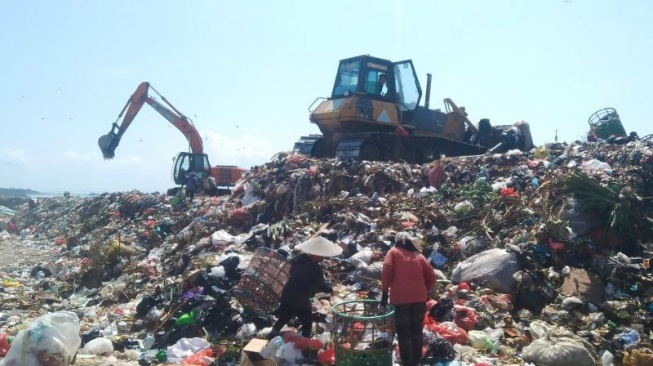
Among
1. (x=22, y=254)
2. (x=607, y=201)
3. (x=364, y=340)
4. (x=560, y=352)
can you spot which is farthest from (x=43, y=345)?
(x=22, y=254)

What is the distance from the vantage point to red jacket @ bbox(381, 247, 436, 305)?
406cm

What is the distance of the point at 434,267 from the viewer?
6566mm

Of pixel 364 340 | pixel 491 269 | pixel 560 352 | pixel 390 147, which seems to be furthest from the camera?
pixel 390 147

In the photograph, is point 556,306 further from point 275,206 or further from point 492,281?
point 275,206

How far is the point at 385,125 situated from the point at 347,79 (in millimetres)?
1410

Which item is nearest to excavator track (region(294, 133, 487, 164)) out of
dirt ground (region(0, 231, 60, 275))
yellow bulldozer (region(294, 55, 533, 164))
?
yellow bulldozer (region(294, 55, 533, 164))

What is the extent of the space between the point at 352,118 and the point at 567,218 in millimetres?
5688

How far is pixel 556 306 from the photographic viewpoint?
5.35 metres

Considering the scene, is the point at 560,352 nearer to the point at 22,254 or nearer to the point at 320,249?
the point at 320,249

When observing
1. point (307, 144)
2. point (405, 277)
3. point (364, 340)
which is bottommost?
point (364, 340)

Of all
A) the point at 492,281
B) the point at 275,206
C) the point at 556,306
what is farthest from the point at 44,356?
the point at 275,206

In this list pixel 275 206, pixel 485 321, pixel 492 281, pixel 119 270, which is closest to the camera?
pixel 485 321

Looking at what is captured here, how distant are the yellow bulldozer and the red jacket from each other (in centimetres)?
706

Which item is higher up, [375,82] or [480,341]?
[375,82]
